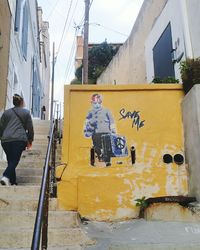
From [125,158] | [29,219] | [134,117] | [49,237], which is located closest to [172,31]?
[134,117]

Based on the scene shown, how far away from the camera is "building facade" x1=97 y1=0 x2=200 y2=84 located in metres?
7.19

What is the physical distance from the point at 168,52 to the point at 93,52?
48.7ft

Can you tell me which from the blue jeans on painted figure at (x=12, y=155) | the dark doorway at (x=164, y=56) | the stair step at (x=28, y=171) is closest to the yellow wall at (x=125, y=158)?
the blue jeans on painted figure at (x=12, y=155)

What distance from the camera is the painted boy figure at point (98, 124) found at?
5148 millimetres

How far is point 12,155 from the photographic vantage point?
494 cm

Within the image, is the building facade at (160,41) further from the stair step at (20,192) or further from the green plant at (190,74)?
the stair step at (20,192)

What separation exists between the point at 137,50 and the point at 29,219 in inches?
362

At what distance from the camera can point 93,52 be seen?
75.0ft

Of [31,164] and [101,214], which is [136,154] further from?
[31,164]

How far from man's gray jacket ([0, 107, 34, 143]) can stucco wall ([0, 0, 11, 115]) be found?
1.71m

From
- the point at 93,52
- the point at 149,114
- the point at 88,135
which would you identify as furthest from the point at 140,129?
the point at 93,52

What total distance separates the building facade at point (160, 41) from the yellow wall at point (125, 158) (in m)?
2.11

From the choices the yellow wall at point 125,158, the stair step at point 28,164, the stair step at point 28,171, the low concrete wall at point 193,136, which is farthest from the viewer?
the stair step at point 28,164

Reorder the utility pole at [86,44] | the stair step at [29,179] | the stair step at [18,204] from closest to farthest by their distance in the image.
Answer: the stair step at [18,204] → the stair step at [29,179] → the utility pole at [86,44]
